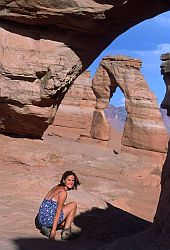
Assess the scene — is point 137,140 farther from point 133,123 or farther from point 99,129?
point 99,129

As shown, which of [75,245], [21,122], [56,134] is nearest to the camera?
[75,245]

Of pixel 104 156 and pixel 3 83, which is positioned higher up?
pixel 3 83

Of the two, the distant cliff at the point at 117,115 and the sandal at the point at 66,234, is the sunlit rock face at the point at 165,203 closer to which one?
the sandal at the point at 66,234

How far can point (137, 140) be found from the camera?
18.2 m

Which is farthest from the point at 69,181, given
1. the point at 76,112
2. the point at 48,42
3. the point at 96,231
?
the point at 76,112

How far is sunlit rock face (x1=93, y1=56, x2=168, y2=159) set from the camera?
18.0 m

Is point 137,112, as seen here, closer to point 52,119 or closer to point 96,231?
point 52,119

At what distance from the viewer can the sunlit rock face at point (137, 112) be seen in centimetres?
1795

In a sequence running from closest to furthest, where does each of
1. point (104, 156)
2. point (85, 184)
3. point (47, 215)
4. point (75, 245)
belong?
point (75, 245)
point (47, 215)
point (85, 184)
point (104, 156)

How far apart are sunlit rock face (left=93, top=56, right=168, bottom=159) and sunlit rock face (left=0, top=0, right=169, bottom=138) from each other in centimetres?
897

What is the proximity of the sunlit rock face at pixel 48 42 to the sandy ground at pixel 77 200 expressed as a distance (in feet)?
3.64

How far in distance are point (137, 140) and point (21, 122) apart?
912cm

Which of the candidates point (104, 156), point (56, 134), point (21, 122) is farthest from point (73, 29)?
point (56, 134)

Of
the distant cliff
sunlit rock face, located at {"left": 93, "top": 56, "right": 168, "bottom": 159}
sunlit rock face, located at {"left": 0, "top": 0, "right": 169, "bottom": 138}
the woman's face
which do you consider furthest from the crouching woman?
the distant cliff
